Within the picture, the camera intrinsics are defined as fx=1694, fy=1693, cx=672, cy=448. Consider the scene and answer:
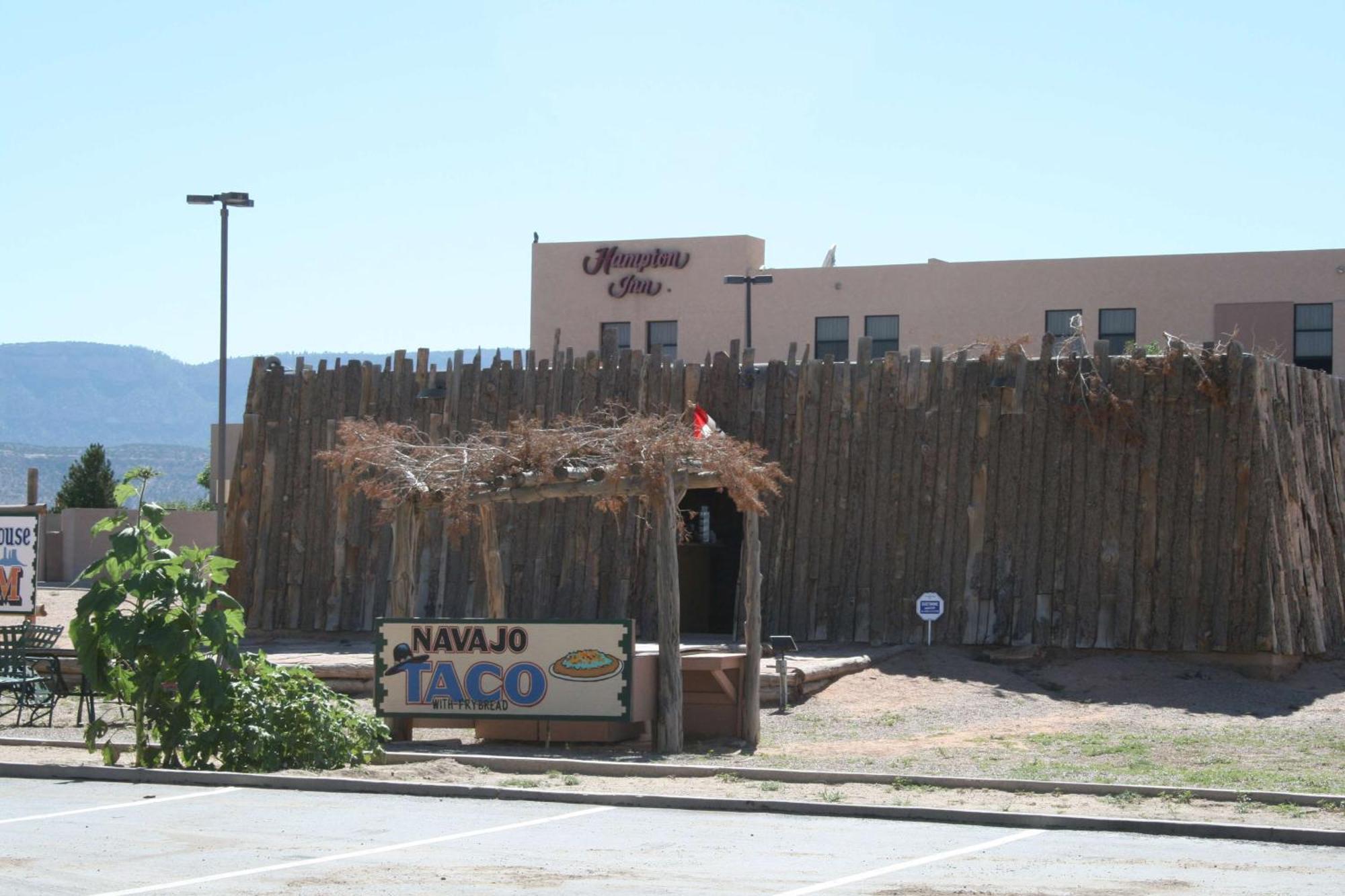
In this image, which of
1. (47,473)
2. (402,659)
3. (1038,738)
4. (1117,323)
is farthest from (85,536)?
(47,473)

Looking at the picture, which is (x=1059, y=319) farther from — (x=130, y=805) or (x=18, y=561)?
(x=130, y=805)

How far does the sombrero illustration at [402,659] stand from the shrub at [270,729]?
4.66 ft

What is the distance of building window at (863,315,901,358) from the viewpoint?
35.8m

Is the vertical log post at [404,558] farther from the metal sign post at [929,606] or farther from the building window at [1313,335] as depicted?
the building window at [1313,335]

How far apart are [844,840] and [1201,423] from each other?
10.0m

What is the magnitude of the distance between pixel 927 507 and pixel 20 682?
9.34 metres

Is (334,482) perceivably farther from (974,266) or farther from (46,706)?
(974,266)

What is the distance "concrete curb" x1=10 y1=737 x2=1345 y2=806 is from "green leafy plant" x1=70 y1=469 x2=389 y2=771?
0.84 metres

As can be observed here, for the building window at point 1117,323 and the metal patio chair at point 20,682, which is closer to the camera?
the metal patio chair at point 20,682

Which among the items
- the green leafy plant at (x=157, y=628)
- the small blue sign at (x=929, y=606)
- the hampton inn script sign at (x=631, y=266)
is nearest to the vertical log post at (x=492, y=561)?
the green leafy plant at (x=157, y=628)

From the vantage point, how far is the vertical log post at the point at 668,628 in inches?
508

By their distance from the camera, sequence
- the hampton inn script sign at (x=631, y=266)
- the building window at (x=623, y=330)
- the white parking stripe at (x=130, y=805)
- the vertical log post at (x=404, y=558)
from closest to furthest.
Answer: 1. the white parking stripe at (x=130, y=805)
2. the vertical log post at (x=404, y=558)
3. the hampton inn script sign at (x=631, y=266)
4. the building window at (x=623, y=330)

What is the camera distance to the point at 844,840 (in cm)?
883

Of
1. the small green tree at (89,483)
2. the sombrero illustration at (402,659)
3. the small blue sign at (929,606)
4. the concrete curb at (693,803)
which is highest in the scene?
the small green tree at (89,483)
